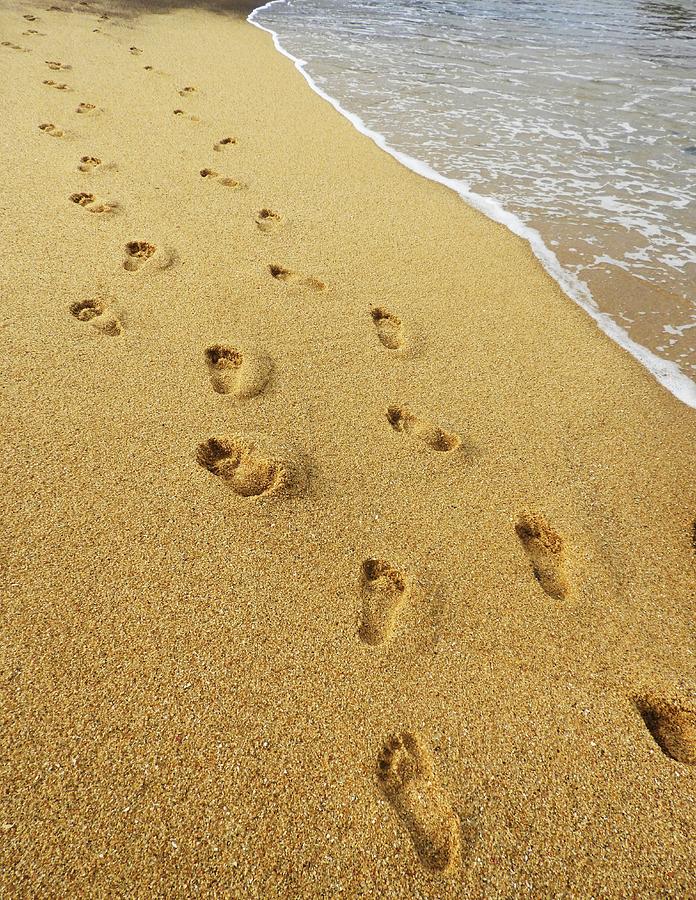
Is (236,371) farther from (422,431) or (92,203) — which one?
(92,203)

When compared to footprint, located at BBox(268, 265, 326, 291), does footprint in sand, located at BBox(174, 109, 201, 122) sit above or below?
above

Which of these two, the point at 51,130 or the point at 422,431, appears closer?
the point at 422,431

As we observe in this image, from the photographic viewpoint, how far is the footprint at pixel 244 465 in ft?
6.61

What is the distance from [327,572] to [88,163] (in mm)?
3662

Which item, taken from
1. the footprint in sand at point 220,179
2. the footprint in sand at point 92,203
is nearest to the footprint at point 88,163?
the footprint in sand at point 92,203

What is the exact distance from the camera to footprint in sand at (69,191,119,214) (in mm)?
3420

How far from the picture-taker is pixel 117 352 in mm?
2461

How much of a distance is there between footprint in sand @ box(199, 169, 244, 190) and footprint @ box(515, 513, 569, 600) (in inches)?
124

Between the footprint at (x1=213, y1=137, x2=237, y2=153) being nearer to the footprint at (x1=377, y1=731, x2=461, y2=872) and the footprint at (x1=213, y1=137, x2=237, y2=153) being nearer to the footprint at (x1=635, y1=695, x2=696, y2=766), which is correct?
the footprint at (x1=377, y1=731, x2=461, y2=872)

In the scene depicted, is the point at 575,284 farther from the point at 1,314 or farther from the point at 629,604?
the point at 1,314

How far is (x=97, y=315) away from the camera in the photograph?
2650mm

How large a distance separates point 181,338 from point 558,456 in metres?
1.74

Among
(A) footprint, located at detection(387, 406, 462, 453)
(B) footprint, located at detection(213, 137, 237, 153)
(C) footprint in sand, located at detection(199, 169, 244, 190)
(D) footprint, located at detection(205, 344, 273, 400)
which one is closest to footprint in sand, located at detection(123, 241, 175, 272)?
(D) footprint, located at detection(205, 344, 273, 400)

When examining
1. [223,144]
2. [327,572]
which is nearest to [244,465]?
[327,572]
